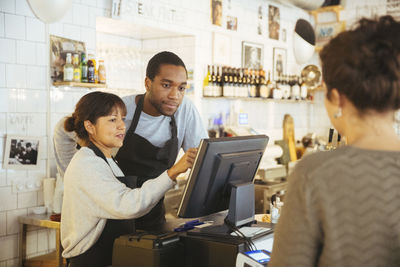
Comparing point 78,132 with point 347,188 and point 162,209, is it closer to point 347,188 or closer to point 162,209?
point 162,209

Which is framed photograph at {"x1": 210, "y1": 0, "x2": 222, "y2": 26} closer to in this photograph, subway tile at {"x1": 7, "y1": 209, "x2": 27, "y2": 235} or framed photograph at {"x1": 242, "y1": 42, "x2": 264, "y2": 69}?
framed photograph at {"x1": 242, "y1": 42, "x2": 264, "y2": 69}

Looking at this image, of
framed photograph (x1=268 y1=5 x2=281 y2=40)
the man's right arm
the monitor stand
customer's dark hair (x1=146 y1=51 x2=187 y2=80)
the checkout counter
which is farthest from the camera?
framed photograph (x1=268 y1=5 x2=281 y2=40)

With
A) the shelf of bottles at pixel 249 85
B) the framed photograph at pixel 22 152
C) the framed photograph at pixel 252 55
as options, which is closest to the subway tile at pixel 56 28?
the framed photograph at pixel 22 152

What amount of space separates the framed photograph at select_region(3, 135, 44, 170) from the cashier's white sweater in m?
1.65

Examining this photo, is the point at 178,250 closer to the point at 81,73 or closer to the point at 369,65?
the point at 369,65

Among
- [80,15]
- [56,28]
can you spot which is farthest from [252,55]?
[56,28]

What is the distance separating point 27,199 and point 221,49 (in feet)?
9.63

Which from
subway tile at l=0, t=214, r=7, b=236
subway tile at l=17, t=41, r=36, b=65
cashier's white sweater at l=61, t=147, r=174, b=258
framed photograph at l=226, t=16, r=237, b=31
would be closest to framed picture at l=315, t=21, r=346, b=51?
framed photograph at l=226, t=16, r=237, b=31

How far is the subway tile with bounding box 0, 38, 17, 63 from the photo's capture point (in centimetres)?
353

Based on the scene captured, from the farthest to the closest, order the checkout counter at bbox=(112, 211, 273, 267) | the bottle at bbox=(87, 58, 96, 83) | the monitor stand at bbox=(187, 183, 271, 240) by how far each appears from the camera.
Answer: the bottle at bbox=(87, 58, 96, 83) → the monitor stand at bbox=(187, 183, 271, 240) → the checkout counter at bbox=(112, 211, 273, 267)

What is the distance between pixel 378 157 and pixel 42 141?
314 centimetres

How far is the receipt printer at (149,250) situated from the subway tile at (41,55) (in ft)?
7.65

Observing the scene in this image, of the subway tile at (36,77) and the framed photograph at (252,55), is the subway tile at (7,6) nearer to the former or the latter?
the subway tile at (36,77)

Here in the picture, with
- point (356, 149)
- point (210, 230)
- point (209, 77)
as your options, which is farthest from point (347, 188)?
point (209, 77)
